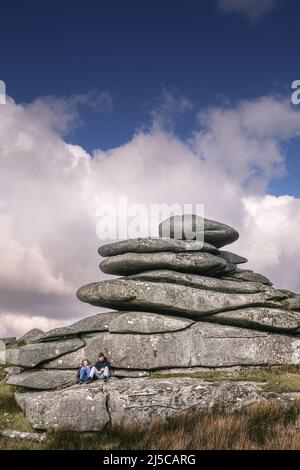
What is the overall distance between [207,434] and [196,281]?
42.3 ft

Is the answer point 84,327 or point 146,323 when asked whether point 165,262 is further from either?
point 84,327

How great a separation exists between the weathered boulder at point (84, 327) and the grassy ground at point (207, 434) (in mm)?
6816

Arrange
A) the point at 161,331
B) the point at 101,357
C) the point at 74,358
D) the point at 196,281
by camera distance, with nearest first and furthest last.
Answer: the point at 101,357 < the point at 161,331 < the point at 74,358 < the point at 196,281

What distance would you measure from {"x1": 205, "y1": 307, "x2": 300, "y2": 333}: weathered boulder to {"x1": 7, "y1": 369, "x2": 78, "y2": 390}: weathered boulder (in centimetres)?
890

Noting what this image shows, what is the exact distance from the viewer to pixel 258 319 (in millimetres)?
25750

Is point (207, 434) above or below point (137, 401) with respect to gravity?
below

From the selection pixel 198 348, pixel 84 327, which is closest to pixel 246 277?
pixel 198 348

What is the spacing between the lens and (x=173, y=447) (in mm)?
13695

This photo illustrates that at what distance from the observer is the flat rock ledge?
60.5 ft

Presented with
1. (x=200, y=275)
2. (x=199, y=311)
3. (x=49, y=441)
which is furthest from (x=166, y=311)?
(x=49, y=441)

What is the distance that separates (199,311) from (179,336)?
7.27ft

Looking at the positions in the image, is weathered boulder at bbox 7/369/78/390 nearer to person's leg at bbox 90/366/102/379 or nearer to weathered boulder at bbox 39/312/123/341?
person's leg at bbox 90/366/102/379

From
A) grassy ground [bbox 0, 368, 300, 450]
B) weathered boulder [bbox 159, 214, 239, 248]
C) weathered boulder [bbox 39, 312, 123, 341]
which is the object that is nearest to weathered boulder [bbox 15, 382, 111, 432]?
grassy ground [bbox 0, 368, 300, 450]
